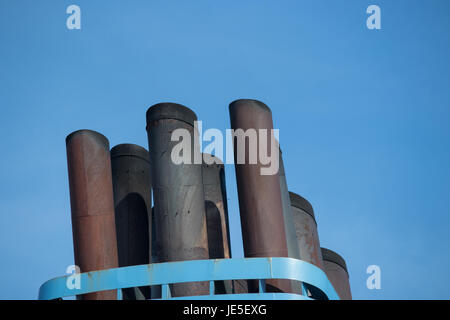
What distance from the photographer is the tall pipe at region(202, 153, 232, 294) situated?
653 inches

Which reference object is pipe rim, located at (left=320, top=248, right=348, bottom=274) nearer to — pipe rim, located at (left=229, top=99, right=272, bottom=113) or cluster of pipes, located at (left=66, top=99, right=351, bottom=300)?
cluster of pipes, located at (left=66, top=99, right=351, bottom=300)

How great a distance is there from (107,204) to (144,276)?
247cm

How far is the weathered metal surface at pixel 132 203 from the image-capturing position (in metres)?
15.9

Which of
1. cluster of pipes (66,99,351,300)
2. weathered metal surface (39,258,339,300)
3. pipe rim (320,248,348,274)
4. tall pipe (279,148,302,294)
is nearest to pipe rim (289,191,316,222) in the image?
tall pipe (279,148,302,294)

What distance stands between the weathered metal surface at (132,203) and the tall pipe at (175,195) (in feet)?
7.43

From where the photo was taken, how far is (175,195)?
45.6ft

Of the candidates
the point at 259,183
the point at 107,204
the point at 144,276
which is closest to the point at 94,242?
the point at 107,204

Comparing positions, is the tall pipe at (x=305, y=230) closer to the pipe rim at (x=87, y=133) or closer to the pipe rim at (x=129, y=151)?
the pipe rim at (x=129, y=151)

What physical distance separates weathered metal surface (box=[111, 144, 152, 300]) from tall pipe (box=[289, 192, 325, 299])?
4.09m

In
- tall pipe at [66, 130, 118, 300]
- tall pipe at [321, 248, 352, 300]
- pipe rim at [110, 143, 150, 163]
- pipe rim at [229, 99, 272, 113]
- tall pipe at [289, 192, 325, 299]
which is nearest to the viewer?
tall pipe at [66, 130, 118, 300]

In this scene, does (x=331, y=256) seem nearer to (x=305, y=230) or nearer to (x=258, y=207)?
(x=305, y=230)

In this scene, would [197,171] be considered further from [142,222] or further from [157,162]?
[142,222]

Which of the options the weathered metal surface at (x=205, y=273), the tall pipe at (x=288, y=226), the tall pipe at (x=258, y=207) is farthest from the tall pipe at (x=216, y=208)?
the weathered metal surface at (x=205, y=273)

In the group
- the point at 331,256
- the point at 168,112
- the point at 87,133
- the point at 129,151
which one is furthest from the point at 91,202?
the point at 331,256
